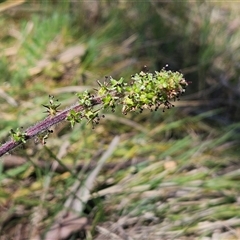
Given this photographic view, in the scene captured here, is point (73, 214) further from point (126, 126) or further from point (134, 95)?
point (134, 95)

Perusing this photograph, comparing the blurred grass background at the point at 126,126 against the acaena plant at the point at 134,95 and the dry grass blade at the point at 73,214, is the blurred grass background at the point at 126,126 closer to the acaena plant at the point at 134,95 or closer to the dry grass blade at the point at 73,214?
the dry grass blade at the point at 73,214

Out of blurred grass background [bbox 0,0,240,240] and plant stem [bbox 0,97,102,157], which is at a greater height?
Answer: blurred grass background [bbox 0,0,240,240]

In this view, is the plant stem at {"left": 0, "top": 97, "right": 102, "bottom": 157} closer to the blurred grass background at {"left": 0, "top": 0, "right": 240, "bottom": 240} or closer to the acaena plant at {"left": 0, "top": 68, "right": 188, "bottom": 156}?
the acaena plant at {"left": 0, "top": 68, "right": 188, "bottom": 156}

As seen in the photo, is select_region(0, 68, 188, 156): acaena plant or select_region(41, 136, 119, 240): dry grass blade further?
select_region(41, 136, 119, 240): dry grass blade

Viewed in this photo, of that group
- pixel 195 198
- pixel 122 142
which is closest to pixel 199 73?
pixel 122 142

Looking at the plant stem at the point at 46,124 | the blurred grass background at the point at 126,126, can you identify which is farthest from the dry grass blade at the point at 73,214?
the plant stem at the point at 46,124

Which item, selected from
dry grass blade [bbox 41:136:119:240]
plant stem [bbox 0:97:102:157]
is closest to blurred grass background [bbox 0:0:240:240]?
dry grass blade [bbox 41:136:119:240]
